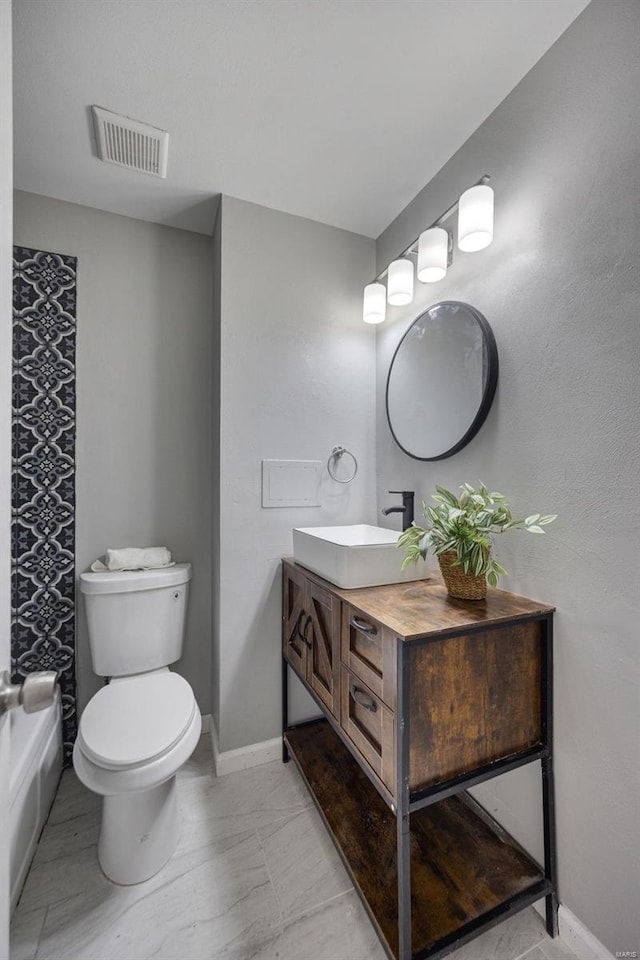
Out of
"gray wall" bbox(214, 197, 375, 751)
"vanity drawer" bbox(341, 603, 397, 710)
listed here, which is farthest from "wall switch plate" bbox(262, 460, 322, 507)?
"vanity drawer" bbox(341, 603, 397, 710)

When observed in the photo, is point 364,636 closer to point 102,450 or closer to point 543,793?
point 543,793

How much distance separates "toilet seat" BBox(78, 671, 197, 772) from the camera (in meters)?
1.16

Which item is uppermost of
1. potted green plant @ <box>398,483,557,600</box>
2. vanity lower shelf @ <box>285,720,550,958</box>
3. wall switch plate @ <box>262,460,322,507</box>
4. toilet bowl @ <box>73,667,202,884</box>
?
wall switch plate @ <box>262,460,322,507</box>

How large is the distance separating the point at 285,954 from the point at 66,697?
121 centimetres

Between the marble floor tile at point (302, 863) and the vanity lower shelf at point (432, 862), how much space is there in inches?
3.9

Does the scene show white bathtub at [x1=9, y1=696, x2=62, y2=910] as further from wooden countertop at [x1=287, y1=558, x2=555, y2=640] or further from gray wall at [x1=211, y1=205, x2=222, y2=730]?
wooden countertop at [x1=287, y1=558, x2=555, y2=640]

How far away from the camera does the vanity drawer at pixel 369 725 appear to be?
962 millimetres

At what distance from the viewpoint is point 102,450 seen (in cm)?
177

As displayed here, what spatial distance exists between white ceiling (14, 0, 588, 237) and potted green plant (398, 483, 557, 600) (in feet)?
4.05

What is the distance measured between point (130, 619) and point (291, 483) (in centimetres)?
84

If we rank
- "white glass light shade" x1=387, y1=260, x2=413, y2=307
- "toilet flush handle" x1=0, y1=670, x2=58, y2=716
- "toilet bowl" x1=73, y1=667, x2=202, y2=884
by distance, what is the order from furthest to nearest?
1. "white glass light shade" x1=387, y1=260, x2=413, y2=307
2. "toilet bowl" x1=73, y1=667, x2=202, y2=884
3. "toilet flush handle" x1=0, y1=670, x2=58, y2=716

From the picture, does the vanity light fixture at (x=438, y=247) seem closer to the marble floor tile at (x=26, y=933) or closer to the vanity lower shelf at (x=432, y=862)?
the vanity lower shelf at (x=432, y=862)

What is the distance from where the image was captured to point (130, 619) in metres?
1.60

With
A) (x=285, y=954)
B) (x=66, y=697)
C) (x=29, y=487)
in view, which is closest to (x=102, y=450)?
(x=29, y=487)
